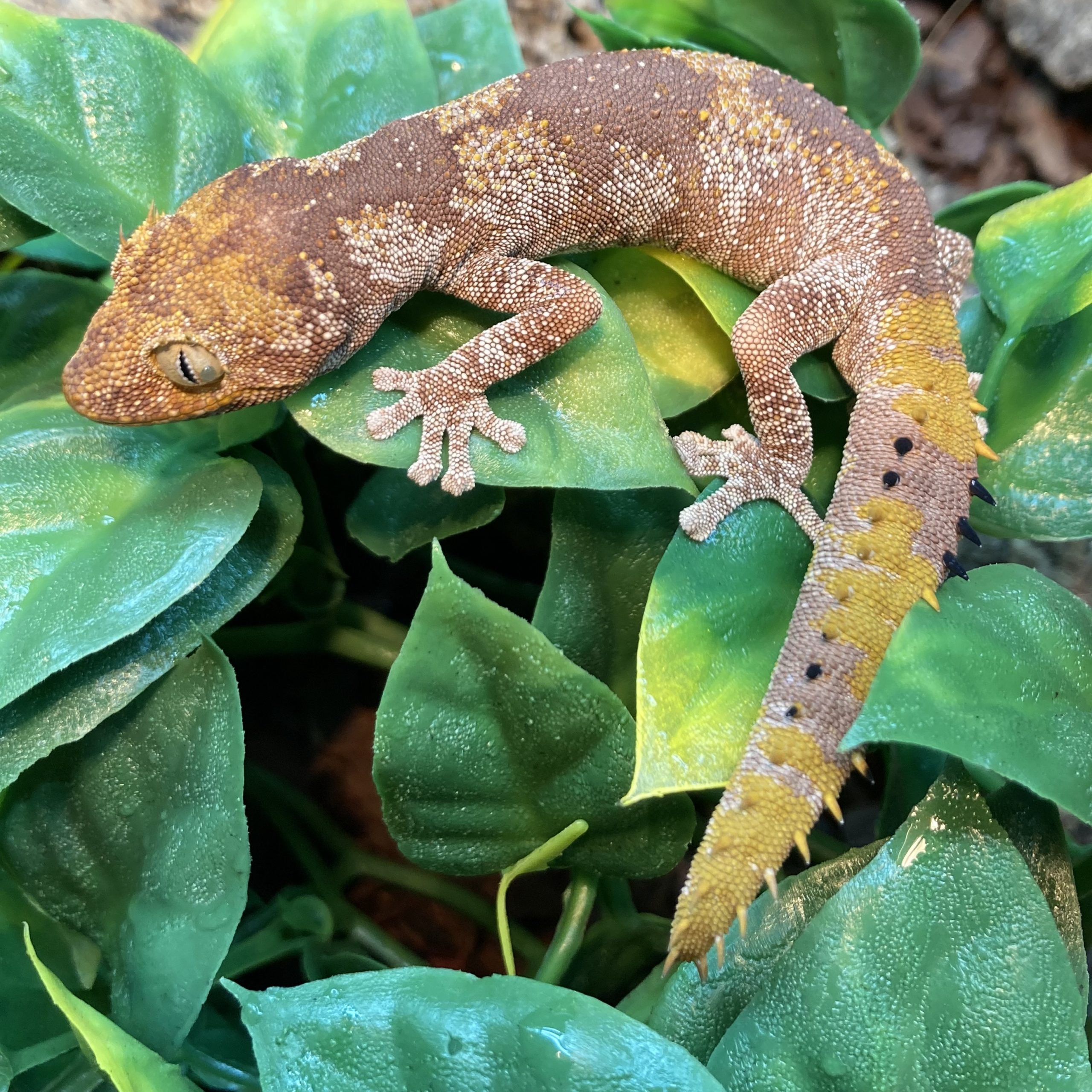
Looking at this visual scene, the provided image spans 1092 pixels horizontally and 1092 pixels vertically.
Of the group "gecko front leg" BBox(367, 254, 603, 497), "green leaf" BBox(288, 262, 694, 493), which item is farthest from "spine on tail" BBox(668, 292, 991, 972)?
"gecko front leg" BBox(367, 254, 603, 497)

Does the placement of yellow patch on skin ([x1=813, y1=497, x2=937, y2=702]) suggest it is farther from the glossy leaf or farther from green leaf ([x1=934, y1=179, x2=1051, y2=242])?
green leaf ([x1=934, y1=179, x2=1051, y2=242])

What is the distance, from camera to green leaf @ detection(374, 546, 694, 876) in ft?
4.34

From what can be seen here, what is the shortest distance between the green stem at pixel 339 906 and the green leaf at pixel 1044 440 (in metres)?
1.67

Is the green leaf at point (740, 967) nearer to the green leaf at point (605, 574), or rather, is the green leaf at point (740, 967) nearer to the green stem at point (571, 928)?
the green stem at point (571, 928)

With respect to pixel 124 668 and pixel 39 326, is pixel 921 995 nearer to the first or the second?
pixel 124 668

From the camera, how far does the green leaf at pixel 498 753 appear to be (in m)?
1.32

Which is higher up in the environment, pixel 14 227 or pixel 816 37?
pixel 816 37

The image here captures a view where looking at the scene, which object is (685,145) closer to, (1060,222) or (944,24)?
(1060,222)

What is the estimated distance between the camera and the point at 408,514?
191 centimetres

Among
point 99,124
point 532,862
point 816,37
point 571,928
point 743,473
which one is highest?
point 816,37

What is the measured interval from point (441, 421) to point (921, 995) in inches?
50.7

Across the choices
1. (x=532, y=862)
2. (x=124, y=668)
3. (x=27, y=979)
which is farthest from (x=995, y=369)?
(x=27, y=979)

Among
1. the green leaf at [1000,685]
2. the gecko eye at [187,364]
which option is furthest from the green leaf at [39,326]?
the green leaf at [1000,685]

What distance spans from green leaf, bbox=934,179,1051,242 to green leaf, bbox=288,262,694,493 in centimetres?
111
